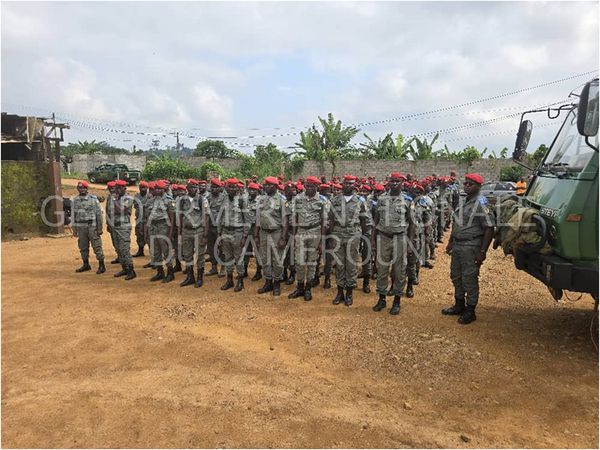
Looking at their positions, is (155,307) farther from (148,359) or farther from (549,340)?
(549,340)

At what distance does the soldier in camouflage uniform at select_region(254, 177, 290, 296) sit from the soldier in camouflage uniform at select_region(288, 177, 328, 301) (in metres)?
0.24

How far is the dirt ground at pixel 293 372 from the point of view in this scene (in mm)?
3100

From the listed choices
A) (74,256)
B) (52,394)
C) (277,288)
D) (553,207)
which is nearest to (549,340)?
(553,207)

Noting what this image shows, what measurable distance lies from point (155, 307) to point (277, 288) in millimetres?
1824

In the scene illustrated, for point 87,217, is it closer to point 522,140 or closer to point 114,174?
point 522,140

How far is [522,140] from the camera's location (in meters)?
5.31

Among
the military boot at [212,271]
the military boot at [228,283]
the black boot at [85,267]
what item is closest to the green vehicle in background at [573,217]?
the military boot at [228,283]

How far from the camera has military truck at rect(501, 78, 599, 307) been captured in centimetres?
371

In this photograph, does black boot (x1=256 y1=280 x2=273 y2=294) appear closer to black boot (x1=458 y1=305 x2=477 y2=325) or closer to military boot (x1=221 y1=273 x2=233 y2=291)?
military boot (x1=221 y1=273 x2=233 y2=291)

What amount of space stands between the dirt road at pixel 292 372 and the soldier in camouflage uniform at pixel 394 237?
1.53 ft

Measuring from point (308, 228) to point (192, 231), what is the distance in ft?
7.07

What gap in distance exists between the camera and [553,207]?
407 cm

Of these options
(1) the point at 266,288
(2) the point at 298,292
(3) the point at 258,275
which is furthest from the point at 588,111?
(3) the point at 258,275

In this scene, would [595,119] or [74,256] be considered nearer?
[595,119]
